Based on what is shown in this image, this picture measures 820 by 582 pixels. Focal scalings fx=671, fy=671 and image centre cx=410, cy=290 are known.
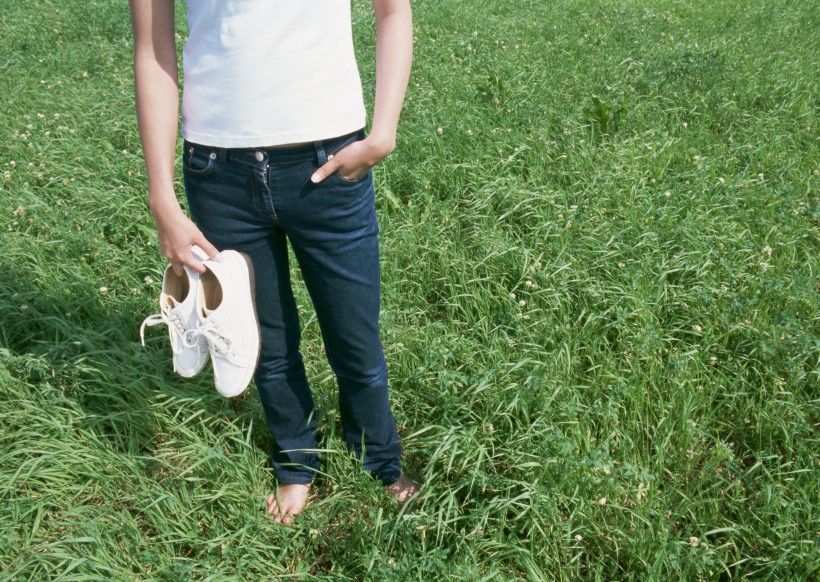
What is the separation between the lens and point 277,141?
152cm

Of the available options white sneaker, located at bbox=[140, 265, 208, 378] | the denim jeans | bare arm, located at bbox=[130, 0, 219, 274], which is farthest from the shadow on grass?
bare arm, located at bbox=[130, 0, 219, 274]

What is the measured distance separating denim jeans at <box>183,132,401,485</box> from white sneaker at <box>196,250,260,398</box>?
0.09 meters

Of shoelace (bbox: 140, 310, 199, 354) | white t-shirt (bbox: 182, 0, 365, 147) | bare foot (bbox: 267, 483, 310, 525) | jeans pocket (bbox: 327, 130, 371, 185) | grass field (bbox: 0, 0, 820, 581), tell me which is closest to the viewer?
white t-shirt (bbox: 182, 0, 365, 147)

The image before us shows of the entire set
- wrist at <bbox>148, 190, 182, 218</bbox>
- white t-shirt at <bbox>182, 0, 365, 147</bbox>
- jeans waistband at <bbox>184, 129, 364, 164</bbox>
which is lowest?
wrist at <bbox>148, 190, 182, 218</bbox>

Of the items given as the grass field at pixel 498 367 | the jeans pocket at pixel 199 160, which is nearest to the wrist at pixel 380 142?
the jeans pocket at pixel 199 160

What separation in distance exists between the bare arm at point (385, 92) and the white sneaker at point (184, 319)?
450mm

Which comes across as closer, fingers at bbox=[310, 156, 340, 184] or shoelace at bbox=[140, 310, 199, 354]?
fingers at bbox=[310, 156, 340, 184]

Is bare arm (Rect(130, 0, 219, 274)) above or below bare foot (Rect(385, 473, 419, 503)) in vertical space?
above

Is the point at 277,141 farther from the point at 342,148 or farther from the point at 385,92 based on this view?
the point at 385,92

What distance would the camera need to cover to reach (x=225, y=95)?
1.51 metres

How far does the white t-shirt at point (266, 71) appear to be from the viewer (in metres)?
1.47

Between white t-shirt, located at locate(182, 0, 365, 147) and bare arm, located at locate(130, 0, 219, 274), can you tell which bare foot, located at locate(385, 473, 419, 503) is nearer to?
bare arm, located at locate(130, 0, 219, 274)

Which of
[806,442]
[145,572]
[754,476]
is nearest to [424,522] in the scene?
[145,572]

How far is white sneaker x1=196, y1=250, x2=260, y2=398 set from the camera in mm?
1625
